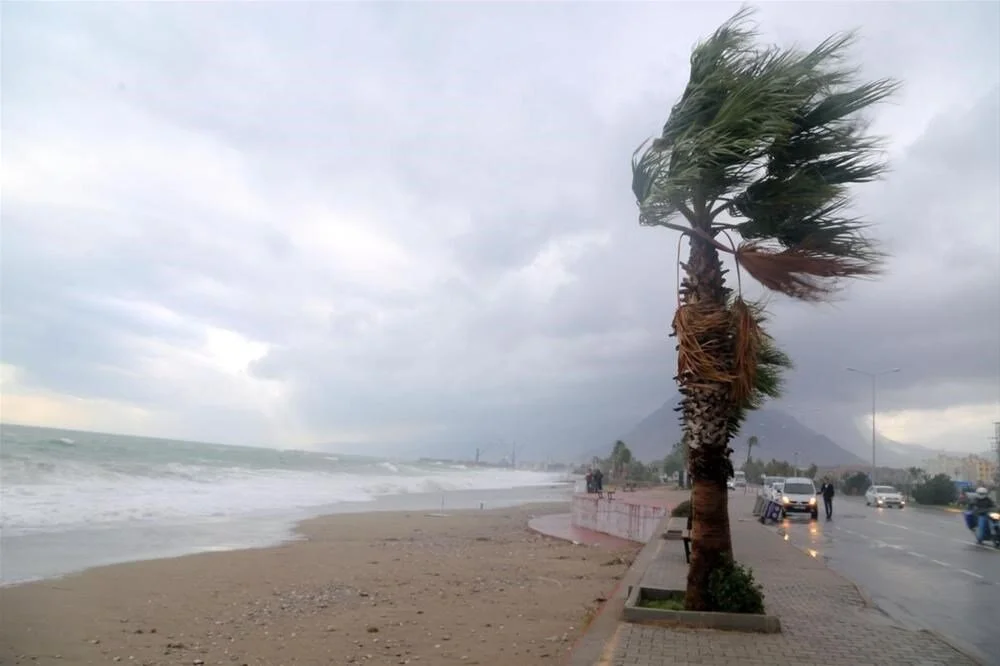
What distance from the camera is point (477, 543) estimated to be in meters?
21.1

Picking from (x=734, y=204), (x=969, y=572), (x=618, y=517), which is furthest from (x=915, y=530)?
(x=734, y=204)

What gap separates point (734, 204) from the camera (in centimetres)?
853

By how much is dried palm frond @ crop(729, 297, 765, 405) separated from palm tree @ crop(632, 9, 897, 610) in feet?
0.04

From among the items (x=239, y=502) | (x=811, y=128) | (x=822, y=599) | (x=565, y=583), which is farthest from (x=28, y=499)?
(x=811, y=128)

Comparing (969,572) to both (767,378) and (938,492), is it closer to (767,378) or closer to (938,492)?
(767,378)

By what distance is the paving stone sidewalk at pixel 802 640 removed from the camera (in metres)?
6.97

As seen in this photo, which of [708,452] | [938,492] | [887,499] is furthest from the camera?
[938,492]

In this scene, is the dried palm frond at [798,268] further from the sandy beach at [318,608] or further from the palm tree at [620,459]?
the palm tree at [620,459]

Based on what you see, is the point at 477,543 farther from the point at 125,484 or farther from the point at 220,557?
the point at 125,484

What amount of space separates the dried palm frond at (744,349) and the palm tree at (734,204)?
1 centimetres

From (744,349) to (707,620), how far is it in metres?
2.76

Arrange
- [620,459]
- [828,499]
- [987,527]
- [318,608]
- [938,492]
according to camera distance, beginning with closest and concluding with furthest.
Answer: [318,608]
[987,527]
[828,499]
[938,492]
[620,459]

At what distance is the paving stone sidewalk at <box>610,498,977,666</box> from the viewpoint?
697 centimetres

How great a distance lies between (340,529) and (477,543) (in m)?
5.99
